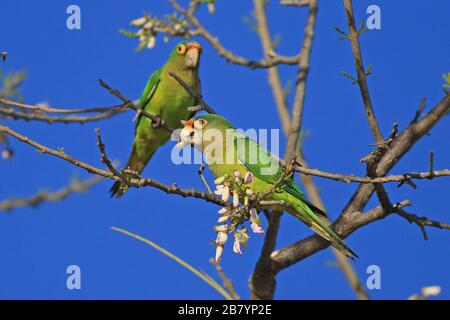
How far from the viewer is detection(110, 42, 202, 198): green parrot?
6152 mm

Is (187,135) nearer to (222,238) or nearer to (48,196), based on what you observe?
(222,238)

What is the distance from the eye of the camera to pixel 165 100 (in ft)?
20.2

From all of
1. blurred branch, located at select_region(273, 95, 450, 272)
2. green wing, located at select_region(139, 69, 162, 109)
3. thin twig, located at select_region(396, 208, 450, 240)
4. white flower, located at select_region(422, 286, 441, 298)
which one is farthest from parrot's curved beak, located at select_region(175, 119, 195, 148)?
green wing, located at select_region(139, 69, 162, 109)

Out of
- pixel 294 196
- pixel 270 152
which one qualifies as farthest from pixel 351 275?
pixel 270 152

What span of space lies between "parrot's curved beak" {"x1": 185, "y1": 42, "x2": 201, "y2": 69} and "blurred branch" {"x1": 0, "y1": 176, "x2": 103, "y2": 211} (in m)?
1.34

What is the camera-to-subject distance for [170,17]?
438 cm

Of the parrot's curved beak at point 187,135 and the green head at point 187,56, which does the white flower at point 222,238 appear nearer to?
the parrot's curved beak at point 187,135

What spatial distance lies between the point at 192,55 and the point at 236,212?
344cm

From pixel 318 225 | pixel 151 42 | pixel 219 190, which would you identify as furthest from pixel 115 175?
pixel 151 42

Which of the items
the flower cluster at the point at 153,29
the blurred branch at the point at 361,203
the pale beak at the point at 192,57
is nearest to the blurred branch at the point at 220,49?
the flower cluster at the point at 153,29

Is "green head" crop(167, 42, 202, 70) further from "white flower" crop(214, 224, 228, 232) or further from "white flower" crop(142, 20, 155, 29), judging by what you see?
"white flower" crop(214, 224, 228, 232)
